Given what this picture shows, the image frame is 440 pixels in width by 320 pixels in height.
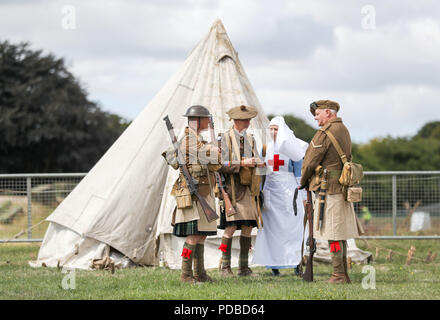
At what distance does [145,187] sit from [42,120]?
1142 inches

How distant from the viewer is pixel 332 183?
7.69m

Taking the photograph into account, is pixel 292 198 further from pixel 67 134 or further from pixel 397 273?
pixel 67 134

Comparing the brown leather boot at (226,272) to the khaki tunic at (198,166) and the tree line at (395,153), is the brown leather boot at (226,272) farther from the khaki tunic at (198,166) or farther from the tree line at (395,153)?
the tree line at (395,153)

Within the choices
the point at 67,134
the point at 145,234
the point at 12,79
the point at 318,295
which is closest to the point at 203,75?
the point at 145,234

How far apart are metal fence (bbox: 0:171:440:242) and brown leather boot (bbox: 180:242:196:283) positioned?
478 centimetres

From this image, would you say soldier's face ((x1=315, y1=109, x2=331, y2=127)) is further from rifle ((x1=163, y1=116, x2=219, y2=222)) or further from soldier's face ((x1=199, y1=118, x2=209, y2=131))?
rifle ((x1=163, y1=116, x2=219, y2=222))

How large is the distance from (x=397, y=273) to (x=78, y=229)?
14.5 ft

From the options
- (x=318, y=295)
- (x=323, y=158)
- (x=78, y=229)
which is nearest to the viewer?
(x=318, y=295)

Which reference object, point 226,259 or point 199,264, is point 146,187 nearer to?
point 226,259

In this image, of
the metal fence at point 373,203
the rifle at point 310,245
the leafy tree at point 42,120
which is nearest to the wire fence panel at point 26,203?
the metal fence at point 373,203

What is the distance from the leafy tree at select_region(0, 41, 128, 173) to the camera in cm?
3738

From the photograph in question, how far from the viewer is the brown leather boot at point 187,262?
303 inches

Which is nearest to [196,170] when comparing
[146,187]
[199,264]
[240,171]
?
[240,171]
